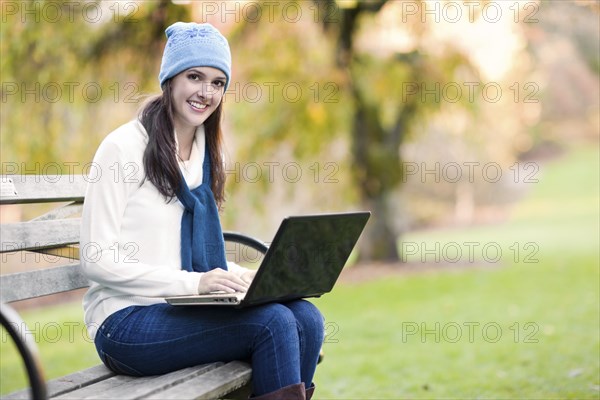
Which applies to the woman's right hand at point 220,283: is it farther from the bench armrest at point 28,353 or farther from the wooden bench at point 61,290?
the bench armrest at point 28,353

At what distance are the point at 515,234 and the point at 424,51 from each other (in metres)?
10.7

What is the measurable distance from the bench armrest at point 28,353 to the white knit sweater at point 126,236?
559 millimetres

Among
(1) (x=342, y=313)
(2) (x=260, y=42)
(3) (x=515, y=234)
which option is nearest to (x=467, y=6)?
(1) (x=342, y=313)

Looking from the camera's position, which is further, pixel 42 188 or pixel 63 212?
pixel 63 212

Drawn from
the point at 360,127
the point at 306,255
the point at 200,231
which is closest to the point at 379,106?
the point at 360,127

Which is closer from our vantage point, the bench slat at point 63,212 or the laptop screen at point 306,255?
the laptop screen at point 306,255

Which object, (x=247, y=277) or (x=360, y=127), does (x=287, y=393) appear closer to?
(x=247, y=277)

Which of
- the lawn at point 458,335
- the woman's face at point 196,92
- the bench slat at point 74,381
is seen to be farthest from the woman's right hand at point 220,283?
the lawn at point 458,335

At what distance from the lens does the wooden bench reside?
205 cm

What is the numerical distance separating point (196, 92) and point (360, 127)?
799 centimetres

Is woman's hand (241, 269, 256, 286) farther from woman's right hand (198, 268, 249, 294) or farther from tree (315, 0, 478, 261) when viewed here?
tree (315, 0, 478, 261)

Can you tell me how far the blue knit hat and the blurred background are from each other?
2.24m

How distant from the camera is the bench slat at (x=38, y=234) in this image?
107 inches

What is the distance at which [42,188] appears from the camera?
116 inches
